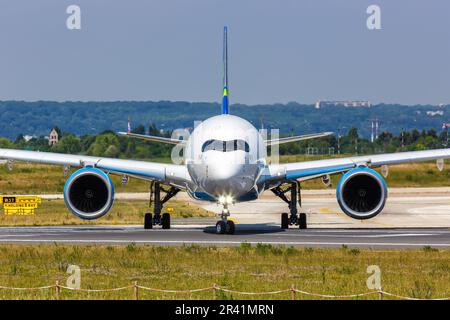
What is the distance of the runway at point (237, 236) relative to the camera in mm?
43000

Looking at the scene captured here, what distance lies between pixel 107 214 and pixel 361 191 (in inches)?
905

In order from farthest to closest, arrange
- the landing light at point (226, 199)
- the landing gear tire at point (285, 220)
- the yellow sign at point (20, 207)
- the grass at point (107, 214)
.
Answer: the yellow sign at point (20, 207), the grass at point (107, 214), the landing gear tire at point (285, 220), the landing light at point (226, 199)

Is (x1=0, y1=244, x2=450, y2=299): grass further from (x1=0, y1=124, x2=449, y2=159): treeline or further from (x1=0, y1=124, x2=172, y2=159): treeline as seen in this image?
(x1=0, y1=124, x2=172, y2=159): treeline

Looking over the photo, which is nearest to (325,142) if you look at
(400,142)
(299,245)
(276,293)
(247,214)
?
(400,142)

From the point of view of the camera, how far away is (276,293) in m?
28.1

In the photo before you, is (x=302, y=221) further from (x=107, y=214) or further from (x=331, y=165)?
(x=107, y=214)

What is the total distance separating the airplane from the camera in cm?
4406

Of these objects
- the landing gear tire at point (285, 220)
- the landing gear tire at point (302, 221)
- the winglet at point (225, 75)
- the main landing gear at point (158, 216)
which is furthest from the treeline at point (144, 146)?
the landing gear tire at point (302, 221)

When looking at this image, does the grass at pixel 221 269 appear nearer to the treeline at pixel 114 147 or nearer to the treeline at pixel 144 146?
the treeline at pixel 144 146

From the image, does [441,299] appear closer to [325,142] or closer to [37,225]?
[37,225]

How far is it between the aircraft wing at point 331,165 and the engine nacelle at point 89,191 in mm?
7184

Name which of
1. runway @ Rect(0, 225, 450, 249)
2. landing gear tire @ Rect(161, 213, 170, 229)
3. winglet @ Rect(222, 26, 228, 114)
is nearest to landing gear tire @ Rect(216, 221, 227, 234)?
runway @ Rect(0, 225, 450, 249)

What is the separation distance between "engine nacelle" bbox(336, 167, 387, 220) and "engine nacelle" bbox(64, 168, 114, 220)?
10.2 metres

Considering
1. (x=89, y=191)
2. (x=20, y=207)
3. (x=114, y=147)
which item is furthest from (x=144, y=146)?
(x=89, y=191)
